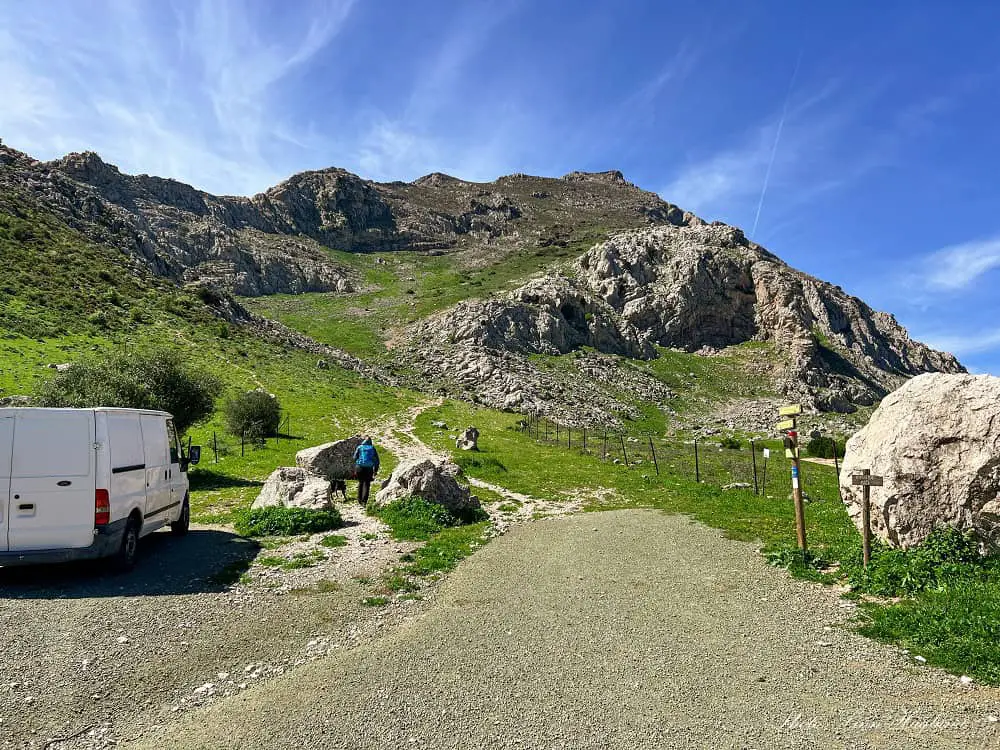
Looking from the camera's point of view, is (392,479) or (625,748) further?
(392,479)

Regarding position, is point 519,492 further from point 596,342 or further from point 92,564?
point 596,342

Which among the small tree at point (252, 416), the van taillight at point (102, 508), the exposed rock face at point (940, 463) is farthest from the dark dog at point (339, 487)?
the small tree at point (252, 416)

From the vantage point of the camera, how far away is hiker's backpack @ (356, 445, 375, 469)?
21016mm

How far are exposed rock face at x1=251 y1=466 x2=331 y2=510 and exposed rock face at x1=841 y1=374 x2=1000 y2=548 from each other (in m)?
16.1

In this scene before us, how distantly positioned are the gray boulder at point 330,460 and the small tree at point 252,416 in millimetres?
16253

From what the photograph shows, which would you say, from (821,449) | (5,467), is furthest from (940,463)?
(821,449)

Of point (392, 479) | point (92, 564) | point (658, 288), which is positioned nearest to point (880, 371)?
point (658, 288)

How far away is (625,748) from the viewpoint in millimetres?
5922

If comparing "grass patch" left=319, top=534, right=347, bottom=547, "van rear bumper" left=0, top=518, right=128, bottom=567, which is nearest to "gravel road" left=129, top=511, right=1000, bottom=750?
"grass patch" left=319, top=534, right=347, bottom=547

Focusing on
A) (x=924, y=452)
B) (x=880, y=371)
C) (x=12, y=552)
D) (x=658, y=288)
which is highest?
(x=658, y=288)

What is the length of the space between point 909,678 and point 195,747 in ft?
30.3

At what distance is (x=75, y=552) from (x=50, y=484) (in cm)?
150

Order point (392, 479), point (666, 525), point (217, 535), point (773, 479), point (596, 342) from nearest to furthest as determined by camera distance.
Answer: point (217, 535), point (666, 525), point (392, 479), point (773, 479), point (596, 342)

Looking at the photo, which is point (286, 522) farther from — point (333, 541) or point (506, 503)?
point (506, 503)
